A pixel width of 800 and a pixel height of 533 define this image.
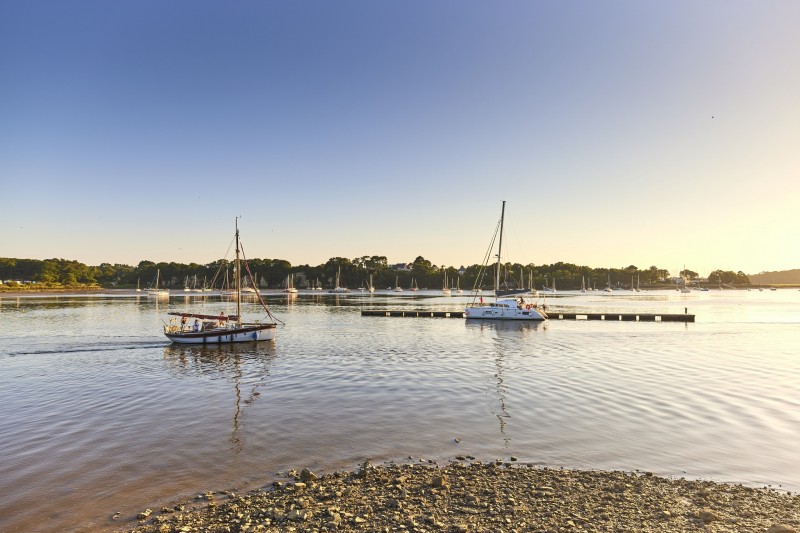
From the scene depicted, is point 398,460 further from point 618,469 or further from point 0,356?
point 0,356

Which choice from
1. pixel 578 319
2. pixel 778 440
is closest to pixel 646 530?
pixel 778 440

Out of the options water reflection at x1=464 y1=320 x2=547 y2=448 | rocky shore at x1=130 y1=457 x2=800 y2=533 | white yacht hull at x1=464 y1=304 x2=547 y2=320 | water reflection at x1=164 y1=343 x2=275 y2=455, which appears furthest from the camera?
white yacht hull at x1=464 y1=304 x2=547 y2=320

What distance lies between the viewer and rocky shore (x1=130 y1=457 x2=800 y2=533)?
11289 mm

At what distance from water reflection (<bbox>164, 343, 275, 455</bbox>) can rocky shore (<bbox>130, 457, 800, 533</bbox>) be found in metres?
5.49

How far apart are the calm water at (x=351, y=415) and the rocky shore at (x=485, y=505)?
139 cm

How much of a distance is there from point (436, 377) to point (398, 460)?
53.8 ft

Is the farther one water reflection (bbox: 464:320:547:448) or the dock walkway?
the dock walkway

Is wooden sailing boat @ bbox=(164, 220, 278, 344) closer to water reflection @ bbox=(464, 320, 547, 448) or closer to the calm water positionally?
the calm water

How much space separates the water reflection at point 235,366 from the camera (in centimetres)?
2456

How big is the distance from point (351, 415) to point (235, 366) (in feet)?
64.2

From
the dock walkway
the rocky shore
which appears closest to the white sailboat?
the dock walkway

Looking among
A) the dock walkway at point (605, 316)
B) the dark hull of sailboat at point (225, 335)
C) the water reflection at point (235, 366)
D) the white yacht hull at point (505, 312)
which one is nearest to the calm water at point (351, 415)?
the water reflection at point (235, 366)

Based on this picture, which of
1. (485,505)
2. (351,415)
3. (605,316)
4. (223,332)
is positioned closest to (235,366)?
(223,332)

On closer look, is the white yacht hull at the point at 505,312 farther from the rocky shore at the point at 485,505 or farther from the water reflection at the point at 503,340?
the rocky shore at the point at 485,505
